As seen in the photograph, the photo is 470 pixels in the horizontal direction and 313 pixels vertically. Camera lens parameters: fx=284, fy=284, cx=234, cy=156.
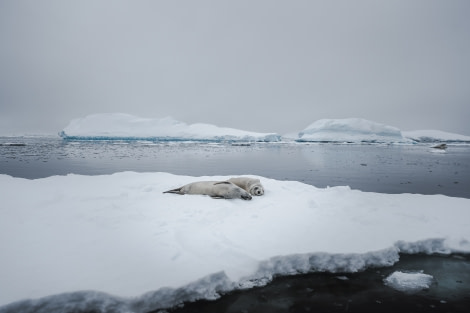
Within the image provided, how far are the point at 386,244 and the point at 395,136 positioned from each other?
52.0m

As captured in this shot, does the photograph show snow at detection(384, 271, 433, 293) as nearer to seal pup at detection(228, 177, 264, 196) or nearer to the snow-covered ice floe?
the snow-covered ice floe

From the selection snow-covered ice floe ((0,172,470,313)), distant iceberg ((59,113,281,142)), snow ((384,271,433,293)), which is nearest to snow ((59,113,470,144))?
distant iceberg ((59,113,281,142))

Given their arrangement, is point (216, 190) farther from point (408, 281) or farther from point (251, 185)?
point (408, 281)

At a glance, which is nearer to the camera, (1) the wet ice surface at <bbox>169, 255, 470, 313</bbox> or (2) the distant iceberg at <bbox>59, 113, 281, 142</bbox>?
(1) the wet ice surface at <bbox>169, 255, 470, 313</bbox>

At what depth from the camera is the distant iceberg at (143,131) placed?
166 feet

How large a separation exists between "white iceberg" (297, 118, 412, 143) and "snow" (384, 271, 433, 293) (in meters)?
47.2

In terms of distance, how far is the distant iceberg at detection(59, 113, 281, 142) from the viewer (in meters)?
50.6

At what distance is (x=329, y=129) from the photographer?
48938 mm

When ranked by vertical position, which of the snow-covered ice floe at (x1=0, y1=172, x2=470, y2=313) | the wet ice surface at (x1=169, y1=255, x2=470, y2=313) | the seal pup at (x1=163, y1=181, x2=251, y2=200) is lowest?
the wet ice surface at (x1=169, y1=255, x2=470, y2=313)

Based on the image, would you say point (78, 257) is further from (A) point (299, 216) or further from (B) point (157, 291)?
(A) point (299, 216)

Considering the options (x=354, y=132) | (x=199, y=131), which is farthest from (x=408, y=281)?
(x=199, y=131)

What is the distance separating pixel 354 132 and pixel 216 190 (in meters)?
48.8

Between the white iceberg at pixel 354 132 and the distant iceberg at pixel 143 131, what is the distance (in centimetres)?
747

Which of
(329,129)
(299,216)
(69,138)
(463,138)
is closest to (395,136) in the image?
(329,129)
